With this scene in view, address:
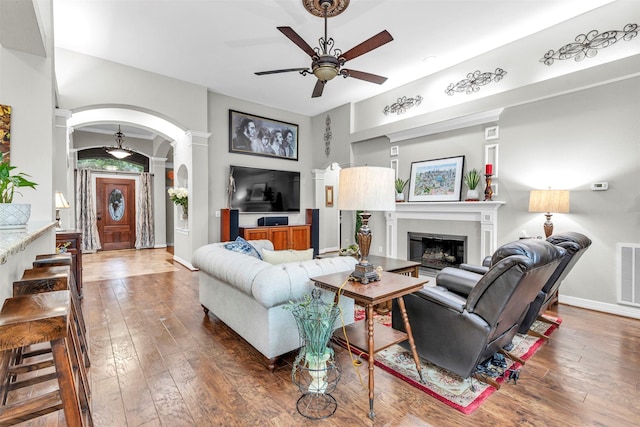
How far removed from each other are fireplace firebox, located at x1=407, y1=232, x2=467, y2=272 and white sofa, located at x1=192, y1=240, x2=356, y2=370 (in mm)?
2819

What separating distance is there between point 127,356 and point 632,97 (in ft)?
18.0

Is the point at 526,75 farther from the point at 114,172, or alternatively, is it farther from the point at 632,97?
the point at 114,172

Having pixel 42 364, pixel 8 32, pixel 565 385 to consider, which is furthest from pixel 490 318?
pixel 8 32

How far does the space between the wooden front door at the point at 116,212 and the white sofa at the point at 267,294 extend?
7.09 metres

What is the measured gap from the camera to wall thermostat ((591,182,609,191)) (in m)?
3.37

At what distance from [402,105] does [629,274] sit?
3.89 meters

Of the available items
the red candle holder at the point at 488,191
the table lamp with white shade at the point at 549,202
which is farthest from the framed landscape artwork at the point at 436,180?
the table lamp with white shade at the point at 549,202

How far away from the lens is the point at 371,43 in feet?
9.42

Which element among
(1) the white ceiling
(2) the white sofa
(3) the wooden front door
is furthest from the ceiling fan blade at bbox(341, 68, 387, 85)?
(3) the wooden front door

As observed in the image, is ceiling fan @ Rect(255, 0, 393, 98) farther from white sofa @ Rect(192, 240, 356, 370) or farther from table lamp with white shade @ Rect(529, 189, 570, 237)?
table lamp with white shade @ Rect(529, 189, 570, 237)

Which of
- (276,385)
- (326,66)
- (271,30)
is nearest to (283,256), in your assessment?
(276,385)

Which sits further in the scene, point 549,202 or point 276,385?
point 549,202

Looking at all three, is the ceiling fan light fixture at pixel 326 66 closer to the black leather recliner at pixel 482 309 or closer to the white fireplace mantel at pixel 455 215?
the black leather recliner at pixel 482 309

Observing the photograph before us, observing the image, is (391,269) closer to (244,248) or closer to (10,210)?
(244,248)
